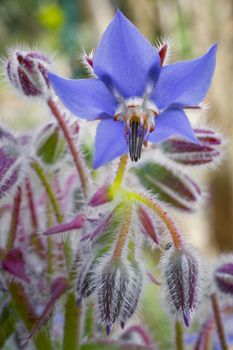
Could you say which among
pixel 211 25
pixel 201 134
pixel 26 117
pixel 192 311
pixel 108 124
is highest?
pixel 26 117

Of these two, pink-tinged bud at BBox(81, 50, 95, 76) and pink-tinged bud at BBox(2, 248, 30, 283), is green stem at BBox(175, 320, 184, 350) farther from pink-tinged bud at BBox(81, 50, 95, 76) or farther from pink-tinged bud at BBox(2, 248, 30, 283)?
pink-tinged bud at BBox(81, 50, 95, 76)

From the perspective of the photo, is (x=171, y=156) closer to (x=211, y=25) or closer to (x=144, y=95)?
(x=144, y=95)

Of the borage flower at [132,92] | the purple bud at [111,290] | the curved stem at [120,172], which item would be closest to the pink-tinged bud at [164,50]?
the borage flower at [132,92]

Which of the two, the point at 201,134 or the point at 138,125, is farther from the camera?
the point at 201,134

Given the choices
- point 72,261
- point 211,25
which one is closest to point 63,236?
point 72,261

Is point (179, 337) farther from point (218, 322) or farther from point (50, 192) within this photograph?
point (50, 192)

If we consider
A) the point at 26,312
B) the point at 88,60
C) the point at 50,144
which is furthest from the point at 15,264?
the point at 88,60

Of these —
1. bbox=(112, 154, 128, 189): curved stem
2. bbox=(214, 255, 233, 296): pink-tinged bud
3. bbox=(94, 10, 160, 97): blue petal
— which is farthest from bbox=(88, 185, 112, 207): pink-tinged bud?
bbox=(214, 255, 233, 296): pink-tinged bud
